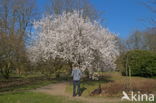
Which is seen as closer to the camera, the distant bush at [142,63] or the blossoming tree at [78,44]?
the blossoming tree at [78,44]

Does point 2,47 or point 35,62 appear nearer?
point 2,47

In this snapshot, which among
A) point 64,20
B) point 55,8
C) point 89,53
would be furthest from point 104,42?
point 55,8

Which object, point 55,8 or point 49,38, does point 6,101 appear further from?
point 55,8

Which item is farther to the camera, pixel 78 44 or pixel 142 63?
pixel 142 63

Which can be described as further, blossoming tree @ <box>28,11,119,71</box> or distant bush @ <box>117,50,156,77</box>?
distant bush @ <box>117,50,156,77</box>

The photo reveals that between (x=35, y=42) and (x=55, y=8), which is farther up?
(x=55, y=8)

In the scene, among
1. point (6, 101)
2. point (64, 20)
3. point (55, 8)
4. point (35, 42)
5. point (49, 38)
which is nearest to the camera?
point (6, 101)

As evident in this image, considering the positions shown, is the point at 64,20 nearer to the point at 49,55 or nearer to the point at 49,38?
the point at 49,38

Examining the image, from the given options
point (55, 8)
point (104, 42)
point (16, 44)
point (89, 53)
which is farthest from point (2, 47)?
point (55, 8)

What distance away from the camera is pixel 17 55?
1986 cm

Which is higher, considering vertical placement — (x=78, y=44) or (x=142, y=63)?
(x=78, y=44)

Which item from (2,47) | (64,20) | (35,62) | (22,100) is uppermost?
(64,20)

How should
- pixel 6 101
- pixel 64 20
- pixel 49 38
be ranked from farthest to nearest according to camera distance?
1. pixel 64 20
2. pixel 49 38
3. pixel 6 101

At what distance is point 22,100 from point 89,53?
730 cm
